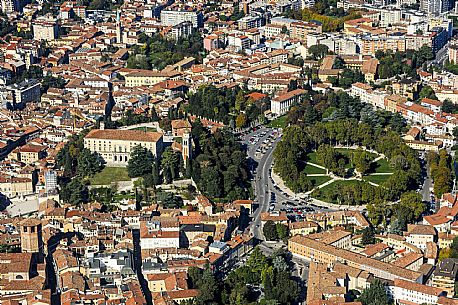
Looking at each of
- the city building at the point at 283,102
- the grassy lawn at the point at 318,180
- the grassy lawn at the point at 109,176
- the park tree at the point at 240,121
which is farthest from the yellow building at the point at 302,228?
the city building at the point at 283,102

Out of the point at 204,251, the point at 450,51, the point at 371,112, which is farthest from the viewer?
the point at 450,51

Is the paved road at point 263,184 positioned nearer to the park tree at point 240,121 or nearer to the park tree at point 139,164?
the park tree at point 240,121

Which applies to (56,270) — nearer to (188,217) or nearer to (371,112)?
(188,217)

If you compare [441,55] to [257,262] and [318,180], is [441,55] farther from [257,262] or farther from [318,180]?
[257,262]

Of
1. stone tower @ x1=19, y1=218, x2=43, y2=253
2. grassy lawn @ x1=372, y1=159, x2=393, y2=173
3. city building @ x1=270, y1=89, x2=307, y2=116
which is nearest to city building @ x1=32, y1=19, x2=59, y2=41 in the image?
city building @ x1=270, y1=89, x2=307, y2=116

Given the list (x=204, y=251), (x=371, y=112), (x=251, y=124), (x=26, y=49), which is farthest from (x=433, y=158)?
(x=26, y=49)

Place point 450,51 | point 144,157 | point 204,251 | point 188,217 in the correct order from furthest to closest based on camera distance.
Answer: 1. point 450,51
2. point 144,157
3. point 188,217
4. point 204,251
